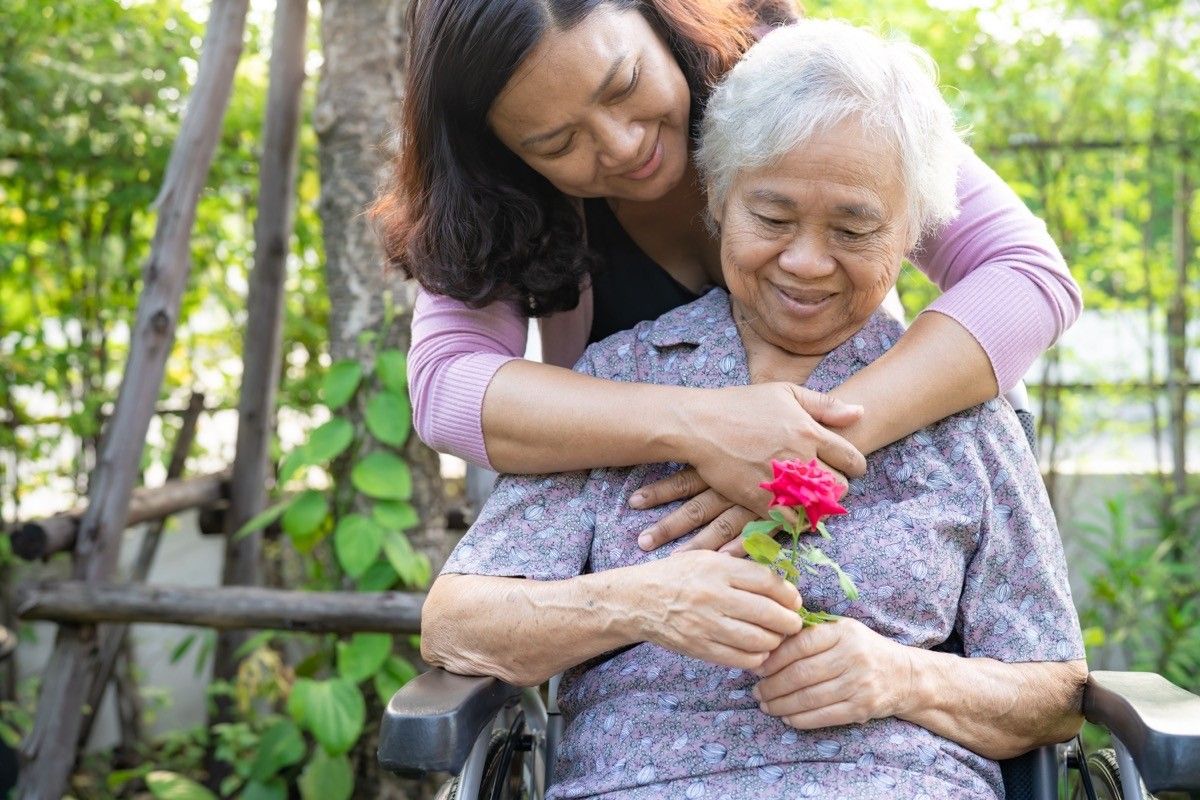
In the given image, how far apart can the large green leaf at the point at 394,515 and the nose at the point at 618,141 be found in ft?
4.53

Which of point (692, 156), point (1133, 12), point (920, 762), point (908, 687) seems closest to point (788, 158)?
point (692, 156)

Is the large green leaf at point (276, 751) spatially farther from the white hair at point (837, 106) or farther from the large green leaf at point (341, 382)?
the white hair at point (837, 106)

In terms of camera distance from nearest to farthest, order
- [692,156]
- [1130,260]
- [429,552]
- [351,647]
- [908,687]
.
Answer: [908,687] < [692,156] < [351,647] < [429,552] < [1130,260]

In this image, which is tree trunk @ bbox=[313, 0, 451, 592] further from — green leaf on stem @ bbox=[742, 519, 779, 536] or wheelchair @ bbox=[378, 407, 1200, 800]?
green leaf on stem @ bbox=[742, 519, 779, 536]

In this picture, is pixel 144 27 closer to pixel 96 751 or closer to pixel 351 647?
pixel 351 647

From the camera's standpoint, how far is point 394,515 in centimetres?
299

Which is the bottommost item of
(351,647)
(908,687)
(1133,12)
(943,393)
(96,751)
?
(96,751)

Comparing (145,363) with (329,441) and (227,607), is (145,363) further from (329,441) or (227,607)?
(227,607)

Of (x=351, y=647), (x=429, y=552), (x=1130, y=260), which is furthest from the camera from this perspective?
(x=1130, y=260)

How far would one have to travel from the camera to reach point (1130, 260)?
4051mm

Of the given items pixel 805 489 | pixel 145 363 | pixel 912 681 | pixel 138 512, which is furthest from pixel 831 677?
pixel 138 512

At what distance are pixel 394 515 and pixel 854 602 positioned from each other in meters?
1.56

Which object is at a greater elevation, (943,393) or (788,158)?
(788,158)

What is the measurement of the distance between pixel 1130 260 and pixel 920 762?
2.89 metres
